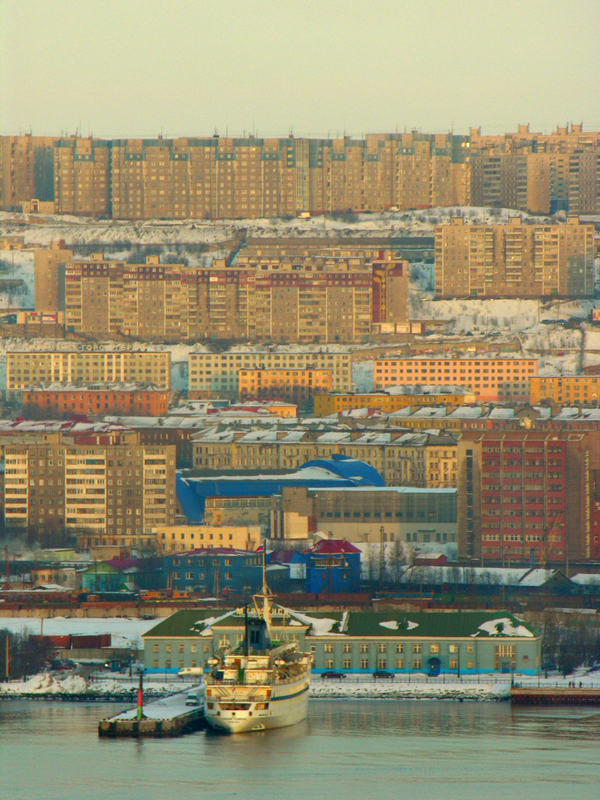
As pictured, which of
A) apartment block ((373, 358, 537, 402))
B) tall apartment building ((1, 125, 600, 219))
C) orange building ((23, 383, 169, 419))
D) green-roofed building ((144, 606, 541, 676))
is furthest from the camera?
tall apartment building ((1, 125, 600, 219))

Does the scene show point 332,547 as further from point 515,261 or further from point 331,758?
point 515,261

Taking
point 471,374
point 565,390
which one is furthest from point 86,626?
point 471,374

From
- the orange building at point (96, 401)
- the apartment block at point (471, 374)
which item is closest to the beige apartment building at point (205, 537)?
the orange building at point (96, 401)

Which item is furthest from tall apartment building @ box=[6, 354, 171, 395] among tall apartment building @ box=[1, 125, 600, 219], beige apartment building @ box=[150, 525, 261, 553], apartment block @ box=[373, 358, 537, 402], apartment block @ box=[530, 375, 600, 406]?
beige apartment building @ box=[150, 525, 261, 553]

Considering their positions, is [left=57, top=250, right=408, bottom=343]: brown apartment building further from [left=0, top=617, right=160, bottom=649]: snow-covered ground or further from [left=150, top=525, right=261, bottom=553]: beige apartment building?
[left=0, top=617, right=160, bottom=649]: snow-covered ground

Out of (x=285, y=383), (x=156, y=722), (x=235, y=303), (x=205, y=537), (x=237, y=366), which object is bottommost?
(x=205, y=537)

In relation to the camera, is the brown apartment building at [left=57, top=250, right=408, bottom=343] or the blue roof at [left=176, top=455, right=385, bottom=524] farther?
the brown apartment building at [left=57, top=250, right=408, bottom=343]

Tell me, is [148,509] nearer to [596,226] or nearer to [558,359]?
[558,359]
